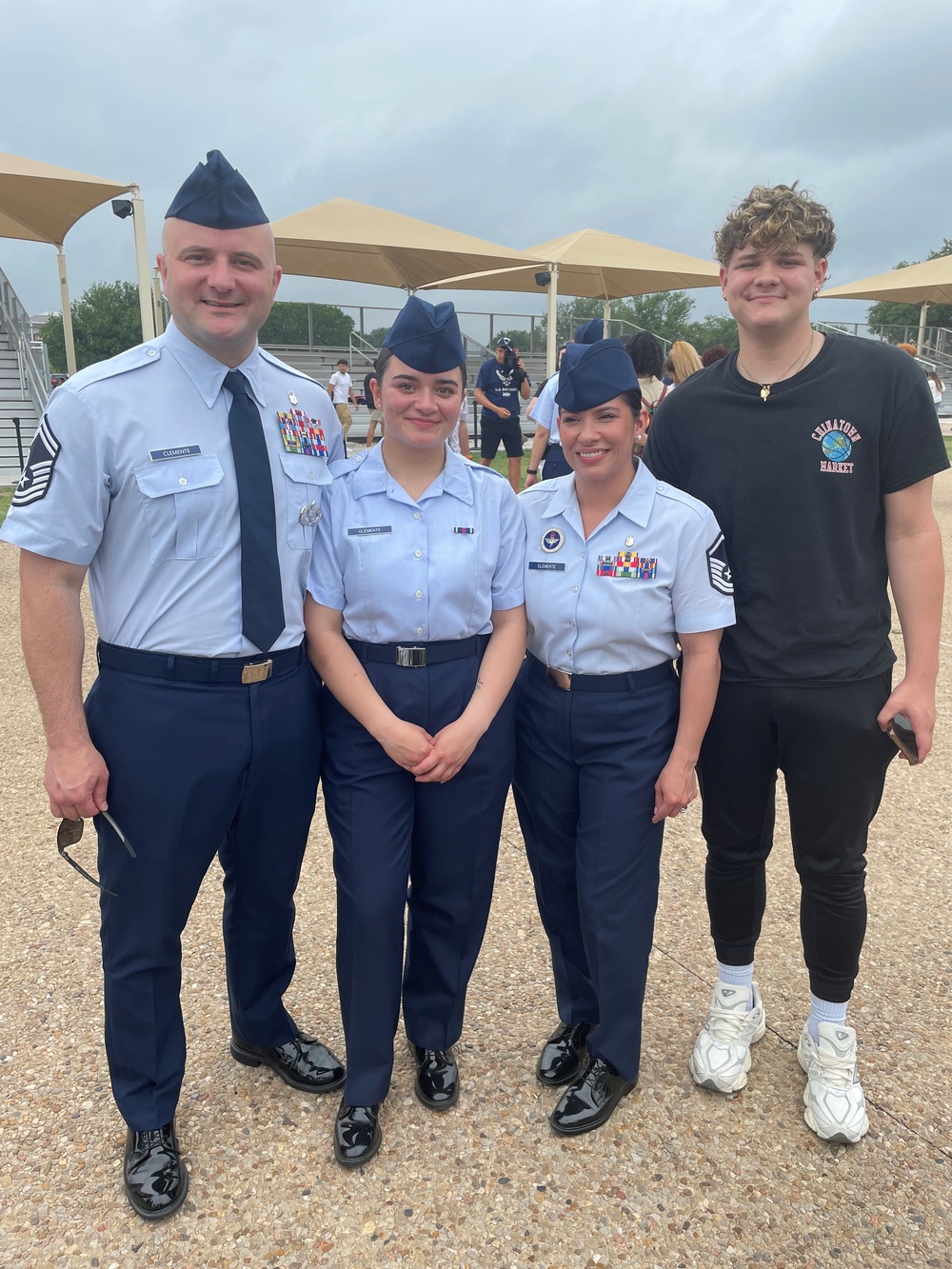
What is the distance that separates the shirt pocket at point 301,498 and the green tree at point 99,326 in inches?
2207

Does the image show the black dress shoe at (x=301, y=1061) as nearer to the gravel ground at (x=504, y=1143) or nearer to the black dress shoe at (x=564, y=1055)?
the gravel ground at (x=504, y=1143)

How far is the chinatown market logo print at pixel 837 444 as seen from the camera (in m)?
2.07

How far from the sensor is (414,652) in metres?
2.13

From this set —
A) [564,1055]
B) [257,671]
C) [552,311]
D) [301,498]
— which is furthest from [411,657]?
[552,311]

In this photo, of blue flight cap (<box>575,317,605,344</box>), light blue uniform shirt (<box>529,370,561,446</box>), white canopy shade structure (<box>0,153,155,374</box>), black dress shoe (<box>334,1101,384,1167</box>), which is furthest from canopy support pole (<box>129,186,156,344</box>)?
black dress shoe (<box>334,1101,384,1167</box>)

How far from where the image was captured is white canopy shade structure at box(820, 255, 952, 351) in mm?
20828

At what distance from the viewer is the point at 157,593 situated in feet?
6.39

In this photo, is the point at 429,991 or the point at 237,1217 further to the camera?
the point at 429,991

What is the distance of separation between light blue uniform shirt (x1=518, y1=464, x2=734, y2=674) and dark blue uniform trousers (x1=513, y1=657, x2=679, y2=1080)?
89 millimetres

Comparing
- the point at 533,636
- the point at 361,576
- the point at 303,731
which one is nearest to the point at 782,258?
the point at 533,636

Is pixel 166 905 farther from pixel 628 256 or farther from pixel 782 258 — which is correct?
pixel 628 256

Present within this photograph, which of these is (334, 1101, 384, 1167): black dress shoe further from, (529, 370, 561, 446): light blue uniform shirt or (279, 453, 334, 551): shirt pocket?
(529, 370, 561, 446): light blue uniform shirt

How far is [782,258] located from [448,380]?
0.80m

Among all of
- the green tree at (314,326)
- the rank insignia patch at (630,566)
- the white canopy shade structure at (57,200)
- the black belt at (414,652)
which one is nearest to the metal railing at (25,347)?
the white canopy shade structure at (57,200)
